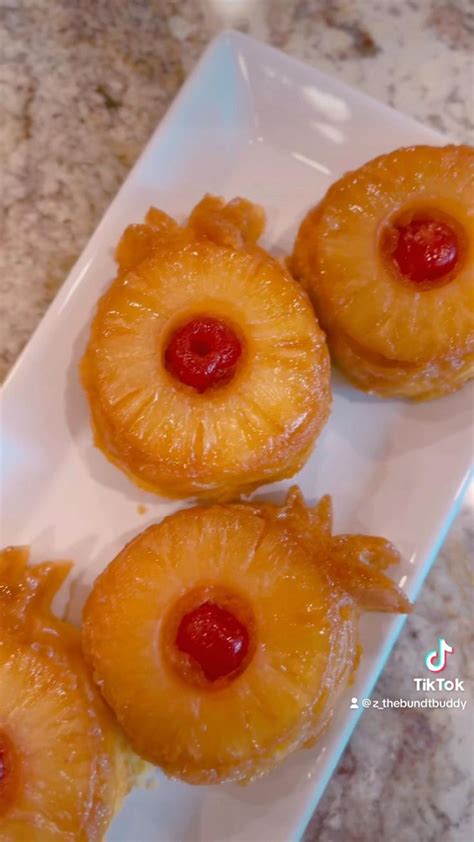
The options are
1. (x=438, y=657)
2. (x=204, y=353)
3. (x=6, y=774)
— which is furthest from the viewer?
(x=438, y=657)

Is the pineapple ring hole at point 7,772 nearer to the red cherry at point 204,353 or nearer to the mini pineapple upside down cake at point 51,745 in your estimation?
the mini pineapple upside down cake at point 51,745

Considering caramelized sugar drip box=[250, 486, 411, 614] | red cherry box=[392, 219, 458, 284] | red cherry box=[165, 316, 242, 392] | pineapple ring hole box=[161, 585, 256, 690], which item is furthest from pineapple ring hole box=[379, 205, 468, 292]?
pineapple ring hole box=[161, 585, 256, 690]

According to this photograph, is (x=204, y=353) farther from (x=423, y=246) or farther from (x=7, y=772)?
(x=7, y=772)

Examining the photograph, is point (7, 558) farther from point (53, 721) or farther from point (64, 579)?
point (53, 721)

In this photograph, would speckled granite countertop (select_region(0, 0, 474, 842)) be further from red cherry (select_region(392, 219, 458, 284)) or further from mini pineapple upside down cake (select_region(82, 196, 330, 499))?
red cherry (select_region(392, 219, 458, 284))

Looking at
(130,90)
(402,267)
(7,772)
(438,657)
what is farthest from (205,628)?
(130,90)

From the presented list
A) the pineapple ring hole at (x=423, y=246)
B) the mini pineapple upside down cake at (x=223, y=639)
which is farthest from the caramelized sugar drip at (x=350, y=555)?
the pineapple ring hole at (x=423, y=246)
